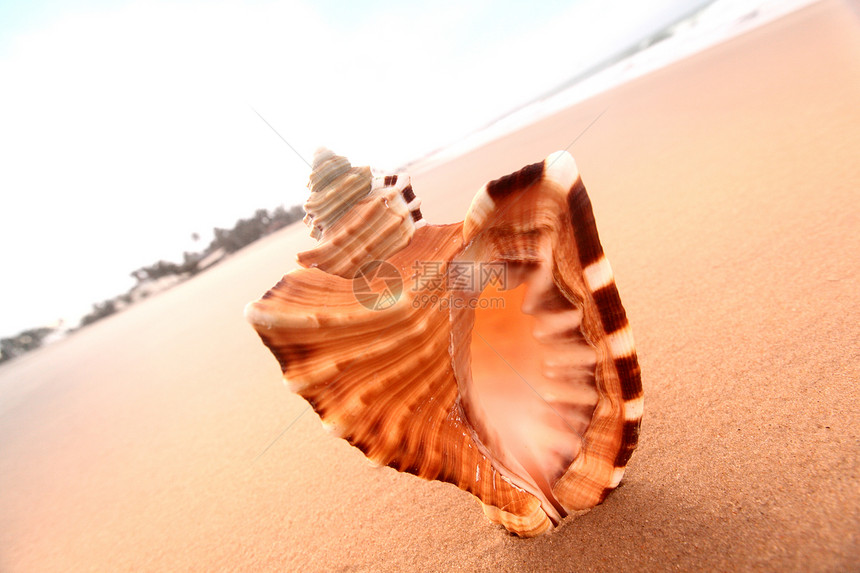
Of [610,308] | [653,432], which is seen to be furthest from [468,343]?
[653,432]

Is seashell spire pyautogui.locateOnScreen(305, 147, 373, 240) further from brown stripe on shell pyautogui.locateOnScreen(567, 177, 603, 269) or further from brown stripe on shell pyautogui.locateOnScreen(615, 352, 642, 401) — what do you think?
brown stripe on shell pyautogui.locateOnScreen(615, 352, 642, 401)

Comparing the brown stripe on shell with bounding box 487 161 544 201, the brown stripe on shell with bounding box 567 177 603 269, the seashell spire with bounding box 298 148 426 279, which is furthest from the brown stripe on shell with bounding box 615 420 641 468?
the seashell spire with bounding box 298 148 426 279

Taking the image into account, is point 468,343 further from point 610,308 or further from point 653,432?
point 653,432

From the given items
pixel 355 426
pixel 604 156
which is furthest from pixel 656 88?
pixel 355 426

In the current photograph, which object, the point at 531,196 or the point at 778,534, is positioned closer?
the point at 778,534

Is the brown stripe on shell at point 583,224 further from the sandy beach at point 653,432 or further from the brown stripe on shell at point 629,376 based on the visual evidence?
the sandy beach at point 653,432

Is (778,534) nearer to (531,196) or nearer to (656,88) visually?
(531,196)

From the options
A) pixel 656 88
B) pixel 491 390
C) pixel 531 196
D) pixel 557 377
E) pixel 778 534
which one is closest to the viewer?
pixel 778 534
